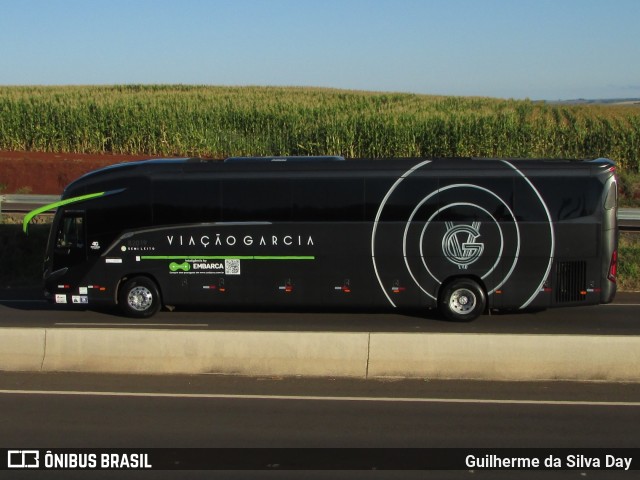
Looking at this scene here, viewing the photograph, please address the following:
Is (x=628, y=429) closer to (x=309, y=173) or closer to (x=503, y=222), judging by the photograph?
(x=503, y=222)

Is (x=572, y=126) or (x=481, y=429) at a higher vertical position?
(x=572, y=126)

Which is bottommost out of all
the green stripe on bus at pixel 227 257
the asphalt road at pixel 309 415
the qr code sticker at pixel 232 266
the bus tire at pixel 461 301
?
the asphalt road at pixel 309 415

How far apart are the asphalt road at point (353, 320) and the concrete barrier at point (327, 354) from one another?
409 cm

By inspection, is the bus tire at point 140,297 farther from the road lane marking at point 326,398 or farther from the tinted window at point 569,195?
the tinted window at point 569,195

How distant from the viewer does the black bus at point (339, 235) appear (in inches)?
628

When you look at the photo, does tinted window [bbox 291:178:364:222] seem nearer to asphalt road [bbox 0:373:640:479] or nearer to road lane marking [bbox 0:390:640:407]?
asphalt road [bbox 0:373:640:479]

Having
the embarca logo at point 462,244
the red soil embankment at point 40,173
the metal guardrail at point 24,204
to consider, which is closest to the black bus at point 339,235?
the embarca logo at point 462,244

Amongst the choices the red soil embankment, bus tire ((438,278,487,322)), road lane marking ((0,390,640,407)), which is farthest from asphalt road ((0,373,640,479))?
the red soil embankment

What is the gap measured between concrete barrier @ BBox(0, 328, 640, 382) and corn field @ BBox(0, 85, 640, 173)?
88.0ft

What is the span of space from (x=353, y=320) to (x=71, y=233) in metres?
5.83

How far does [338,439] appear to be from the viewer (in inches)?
339

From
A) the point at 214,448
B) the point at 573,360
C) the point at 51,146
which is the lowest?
the point at 214,448

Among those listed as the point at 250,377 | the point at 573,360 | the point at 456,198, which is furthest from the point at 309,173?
the point at 573,360

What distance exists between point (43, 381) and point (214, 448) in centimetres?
387
